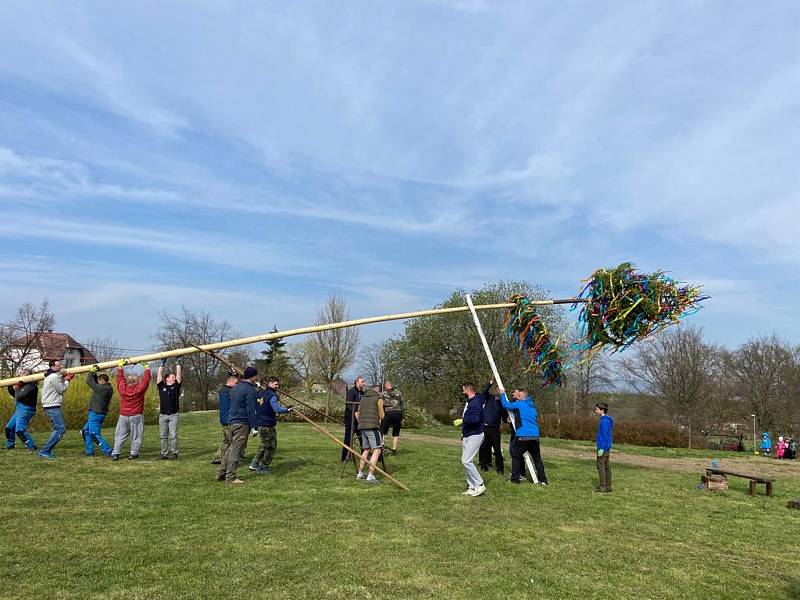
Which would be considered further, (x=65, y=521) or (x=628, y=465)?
(x=628, y=465)

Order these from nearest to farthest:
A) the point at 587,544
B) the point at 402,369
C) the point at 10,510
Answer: the point at 587,544, the point at 10,510, the point at 402,369


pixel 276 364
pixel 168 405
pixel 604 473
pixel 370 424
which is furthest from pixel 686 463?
pixel 276 364

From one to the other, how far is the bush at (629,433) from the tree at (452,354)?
6.70 m

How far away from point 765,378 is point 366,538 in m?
48.3

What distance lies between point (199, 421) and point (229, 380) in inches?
589

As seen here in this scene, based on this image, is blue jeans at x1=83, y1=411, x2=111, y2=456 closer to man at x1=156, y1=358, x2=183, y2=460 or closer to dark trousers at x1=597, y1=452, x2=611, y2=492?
man at x1=156, y1=358, x2=183, y2=460

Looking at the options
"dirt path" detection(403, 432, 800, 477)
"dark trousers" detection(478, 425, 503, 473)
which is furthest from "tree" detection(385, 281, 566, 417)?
"dark trousers" detection(478, 425, 503, 473)

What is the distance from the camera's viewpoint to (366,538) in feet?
20.9

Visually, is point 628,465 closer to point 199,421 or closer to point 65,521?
point 65,521

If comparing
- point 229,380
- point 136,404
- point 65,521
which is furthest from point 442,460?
point 65,521

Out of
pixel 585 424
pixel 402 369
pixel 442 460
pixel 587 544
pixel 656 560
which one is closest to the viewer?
pixel 656 560

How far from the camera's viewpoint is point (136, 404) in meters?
11.1

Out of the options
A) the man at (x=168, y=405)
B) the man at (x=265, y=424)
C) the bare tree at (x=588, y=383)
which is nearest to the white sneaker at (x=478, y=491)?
the man at (x=265, y=424)

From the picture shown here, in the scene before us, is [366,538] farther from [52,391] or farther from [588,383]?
[588,383]
